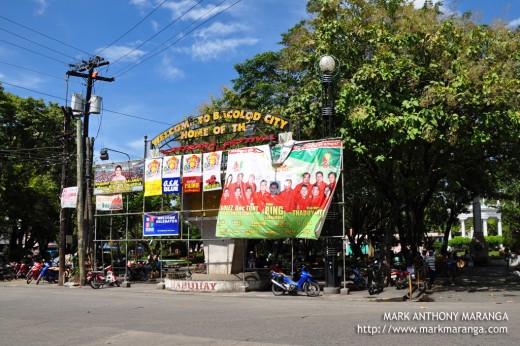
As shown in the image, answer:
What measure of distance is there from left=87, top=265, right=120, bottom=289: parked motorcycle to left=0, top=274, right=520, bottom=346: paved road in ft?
26.0

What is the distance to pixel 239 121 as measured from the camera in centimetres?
2173

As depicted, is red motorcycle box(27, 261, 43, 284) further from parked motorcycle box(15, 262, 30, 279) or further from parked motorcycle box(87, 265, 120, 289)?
parked motorcycle box(87, 265, 120, 289)

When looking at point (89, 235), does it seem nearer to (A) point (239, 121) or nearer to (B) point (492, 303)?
(A) point (239, 121)

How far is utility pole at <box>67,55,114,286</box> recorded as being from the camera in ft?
80.5

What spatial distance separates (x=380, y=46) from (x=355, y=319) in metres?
11.0

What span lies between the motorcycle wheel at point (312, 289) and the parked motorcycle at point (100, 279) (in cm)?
1098

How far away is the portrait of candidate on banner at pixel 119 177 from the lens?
2392 cm

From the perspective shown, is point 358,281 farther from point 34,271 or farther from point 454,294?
point 34,271

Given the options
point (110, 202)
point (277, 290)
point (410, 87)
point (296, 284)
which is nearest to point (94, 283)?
point (110, 202)

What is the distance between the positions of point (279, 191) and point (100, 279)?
10.5 metres

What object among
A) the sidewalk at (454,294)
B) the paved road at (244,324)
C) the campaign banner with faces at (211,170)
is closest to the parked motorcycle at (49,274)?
the sidewalk at (454,294)

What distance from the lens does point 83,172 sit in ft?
88.3

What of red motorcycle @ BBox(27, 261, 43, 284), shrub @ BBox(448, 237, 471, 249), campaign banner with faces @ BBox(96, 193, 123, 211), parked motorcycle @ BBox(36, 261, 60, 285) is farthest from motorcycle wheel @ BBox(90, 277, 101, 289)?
shrub @ BBox(448, 237, 471, 249)

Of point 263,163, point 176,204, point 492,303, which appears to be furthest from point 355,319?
point 176,204
